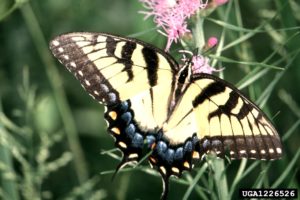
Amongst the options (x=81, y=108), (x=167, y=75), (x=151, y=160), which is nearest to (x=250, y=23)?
(x=81, y=108)

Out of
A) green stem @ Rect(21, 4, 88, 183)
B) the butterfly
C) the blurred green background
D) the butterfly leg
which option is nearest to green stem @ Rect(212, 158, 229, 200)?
the butterfly

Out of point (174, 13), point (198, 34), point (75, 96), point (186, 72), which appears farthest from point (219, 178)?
point (75, 96)

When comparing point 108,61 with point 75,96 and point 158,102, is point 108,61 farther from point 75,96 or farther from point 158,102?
point 75,96

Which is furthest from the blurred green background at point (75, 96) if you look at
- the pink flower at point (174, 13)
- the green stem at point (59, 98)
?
the pink flower at point (174, 13)

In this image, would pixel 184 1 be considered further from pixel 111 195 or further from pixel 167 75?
pixel 111 195

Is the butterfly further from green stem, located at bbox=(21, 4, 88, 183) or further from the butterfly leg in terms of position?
green stem, located at bbox=(21, 4, 88, 183)
